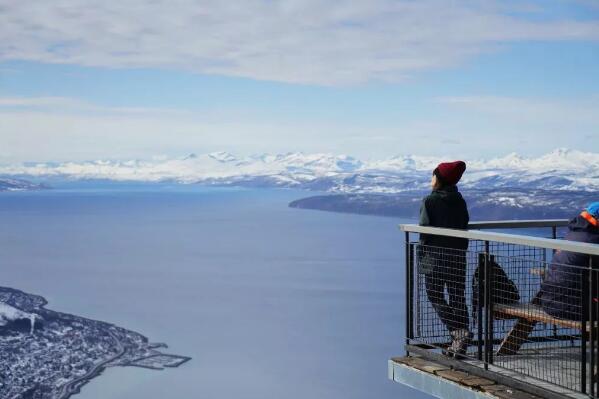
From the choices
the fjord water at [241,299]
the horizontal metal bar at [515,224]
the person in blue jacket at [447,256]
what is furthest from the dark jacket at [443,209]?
the fjord water at [241,299]

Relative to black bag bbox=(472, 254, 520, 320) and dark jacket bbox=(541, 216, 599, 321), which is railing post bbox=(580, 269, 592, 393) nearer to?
dark jacket bbox=(541, 216, 599, 321)

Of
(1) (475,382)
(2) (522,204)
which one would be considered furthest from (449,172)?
(2) (522,204)

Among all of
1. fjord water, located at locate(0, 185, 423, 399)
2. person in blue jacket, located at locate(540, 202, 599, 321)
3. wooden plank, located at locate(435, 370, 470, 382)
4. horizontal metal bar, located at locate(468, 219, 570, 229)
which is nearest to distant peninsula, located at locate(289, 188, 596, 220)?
fjord water, located at locate(0, 185, 423, 399)

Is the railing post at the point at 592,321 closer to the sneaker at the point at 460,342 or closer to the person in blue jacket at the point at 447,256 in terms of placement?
the person in blue jacket at the point at 447,256

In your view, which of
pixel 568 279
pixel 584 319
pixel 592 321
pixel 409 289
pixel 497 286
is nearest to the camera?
pixel 592 321

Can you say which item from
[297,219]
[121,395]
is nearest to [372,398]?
[121,395]

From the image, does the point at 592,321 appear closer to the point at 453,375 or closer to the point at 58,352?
the point at 453,375
